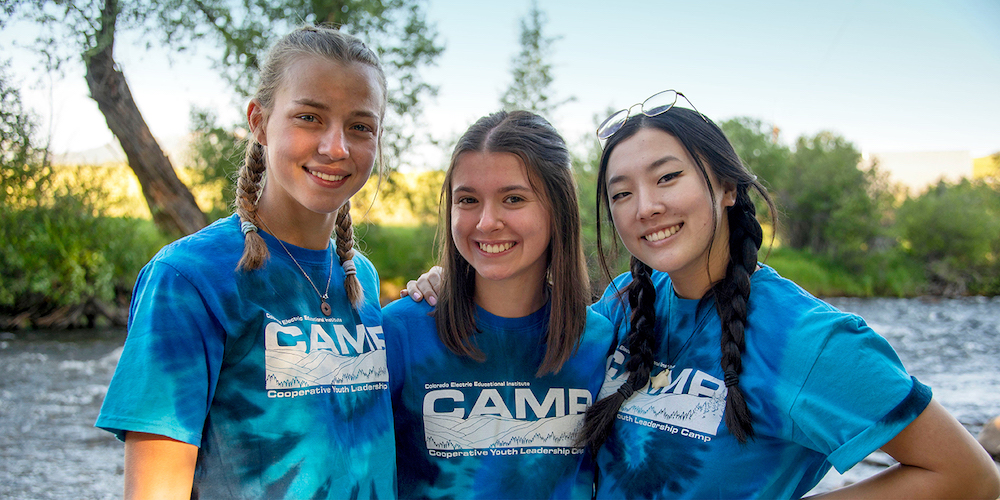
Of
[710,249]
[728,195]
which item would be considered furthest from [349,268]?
[728,195]

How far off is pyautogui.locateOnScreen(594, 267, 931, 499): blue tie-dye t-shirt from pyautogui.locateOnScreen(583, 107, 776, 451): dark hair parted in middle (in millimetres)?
48

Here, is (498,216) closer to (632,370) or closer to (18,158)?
(632,370)

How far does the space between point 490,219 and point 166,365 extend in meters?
1.17

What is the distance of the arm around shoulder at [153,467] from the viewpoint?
164 cm

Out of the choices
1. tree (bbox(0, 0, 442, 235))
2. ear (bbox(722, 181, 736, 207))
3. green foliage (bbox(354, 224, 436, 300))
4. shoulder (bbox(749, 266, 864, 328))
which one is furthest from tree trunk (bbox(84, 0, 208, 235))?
green foliage (bbox(354, 224, 436, 300))

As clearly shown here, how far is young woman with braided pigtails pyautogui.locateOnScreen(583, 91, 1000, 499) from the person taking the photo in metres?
1.79

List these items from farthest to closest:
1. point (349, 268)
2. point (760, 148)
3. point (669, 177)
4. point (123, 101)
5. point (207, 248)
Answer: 1. point (760, 148)
2. point (123, 101)
3. point (349, 268)
4. point (669, 177)
5. point (207, 248)

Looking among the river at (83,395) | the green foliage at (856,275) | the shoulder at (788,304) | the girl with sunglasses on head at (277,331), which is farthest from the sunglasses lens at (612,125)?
the green foliage at (856,275)

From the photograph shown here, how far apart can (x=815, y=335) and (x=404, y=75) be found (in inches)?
686

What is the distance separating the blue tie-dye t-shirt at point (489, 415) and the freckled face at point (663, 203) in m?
0.56

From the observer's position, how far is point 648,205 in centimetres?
222

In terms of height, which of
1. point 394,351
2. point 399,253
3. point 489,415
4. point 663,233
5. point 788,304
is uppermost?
point 663,233

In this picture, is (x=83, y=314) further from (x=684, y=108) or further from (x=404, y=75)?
(x=684, y=108)

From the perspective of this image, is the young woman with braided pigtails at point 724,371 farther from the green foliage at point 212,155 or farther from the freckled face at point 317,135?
the green foliage at point 212,155
